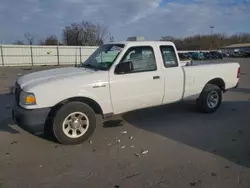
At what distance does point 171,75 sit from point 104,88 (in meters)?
1.73

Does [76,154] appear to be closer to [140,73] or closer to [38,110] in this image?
[38,110]

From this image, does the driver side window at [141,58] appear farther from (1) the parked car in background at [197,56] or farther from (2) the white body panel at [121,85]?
(1) the parked car in background at [197,56]

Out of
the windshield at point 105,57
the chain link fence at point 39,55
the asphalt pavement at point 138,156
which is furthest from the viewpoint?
the chain link fence at point 39,55

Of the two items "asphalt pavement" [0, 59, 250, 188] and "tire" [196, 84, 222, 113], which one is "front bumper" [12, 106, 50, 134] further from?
"tire" [196, 84, 222, 113]

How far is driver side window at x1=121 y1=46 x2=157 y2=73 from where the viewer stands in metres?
5.19

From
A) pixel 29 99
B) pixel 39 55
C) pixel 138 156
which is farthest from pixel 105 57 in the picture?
pixel 39 55

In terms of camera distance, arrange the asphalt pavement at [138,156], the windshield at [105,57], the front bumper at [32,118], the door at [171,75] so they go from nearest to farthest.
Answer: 1. the asphalt pavement at [138,156]
2. the front bumper at [32,118]
3. the windshield at [105,57]
4. the door at [171,75]

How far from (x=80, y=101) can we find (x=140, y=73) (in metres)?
1.42

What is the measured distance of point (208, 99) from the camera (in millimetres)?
6574

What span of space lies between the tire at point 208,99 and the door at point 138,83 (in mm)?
1477

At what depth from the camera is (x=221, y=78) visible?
6.75 metres

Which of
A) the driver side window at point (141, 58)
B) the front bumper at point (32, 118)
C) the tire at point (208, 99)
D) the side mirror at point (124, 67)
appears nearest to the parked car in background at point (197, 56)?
the tire at point (208, 99)

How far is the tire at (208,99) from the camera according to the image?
254 inches

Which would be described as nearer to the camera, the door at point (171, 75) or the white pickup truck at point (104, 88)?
the white pickup truck at point (104, 88)
